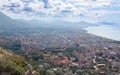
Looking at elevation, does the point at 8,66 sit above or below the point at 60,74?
above

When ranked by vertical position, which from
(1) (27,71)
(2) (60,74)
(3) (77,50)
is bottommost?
(3) (77,50)

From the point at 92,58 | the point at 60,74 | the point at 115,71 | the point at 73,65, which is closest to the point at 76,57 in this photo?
the point at 92,58

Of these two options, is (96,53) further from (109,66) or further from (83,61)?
(109,66)

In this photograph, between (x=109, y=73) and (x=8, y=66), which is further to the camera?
(x=109, y=73)

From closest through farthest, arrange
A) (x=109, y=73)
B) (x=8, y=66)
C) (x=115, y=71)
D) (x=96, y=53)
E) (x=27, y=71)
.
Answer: (x=8, y=66), (x=27, y=71), (x=109, y=73), (x=115, y=71), (x=96, y=53)

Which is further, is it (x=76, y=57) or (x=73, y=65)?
(x=76, y=57)

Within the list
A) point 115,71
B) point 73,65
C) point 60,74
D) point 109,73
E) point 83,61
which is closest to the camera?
point 60,74

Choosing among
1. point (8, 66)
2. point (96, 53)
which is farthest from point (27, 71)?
point (96, 53)

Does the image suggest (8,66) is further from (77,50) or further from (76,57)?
(77,50)

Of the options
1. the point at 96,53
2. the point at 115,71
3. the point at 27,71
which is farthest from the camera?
the point at 96,53
